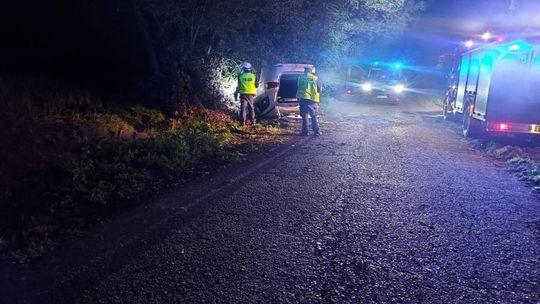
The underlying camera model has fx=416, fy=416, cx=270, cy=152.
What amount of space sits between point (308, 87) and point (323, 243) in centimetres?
701

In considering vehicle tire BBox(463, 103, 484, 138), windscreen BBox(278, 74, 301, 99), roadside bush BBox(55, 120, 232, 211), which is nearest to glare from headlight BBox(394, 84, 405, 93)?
vehicle tire BBox(463, 103, 484, 138)

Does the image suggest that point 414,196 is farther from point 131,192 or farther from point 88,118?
point 88,118

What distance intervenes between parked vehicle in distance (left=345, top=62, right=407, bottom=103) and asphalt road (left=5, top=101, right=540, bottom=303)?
15262mm

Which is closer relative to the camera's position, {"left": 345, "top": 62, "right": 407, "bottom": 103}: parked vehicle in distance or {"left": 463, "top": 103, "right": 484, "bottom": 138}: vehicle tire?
{"left": 463, "top": 103, "right": 484, "bottom": 138}: vehicle tire

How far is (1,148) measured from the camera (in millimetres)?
5820

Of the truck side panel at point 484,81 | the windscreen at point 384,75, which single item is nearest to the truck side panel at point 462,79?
the truck side panel at point 484,81

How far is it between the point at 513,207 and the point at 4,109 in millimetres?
7923

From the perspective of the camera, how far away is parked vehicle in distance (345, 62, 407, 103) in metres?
21.9

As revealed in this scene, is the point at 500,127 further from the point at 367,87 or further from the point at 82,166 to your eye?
the point at 367,87

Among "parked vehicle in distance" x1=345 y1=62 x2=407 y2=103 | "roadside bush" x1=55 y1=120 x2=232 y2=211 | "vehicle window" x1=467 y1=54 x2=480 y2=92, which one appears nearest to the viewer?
"roadside bush" x1=55 y1=120 x2=232 y2=211

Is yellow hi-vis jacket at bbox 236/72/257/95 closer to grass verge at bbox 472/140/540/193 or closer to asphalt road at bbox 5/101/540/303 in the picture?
asphalt road at bbox 5/101/540/303

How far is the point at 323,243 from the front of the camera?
411 cm

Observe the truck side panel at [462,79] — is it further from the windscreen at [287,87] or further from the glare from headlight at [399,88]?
the glare from headlight at [399,88]

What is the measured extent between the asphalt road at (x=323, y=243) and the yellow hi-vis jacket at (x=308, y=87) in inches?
151
